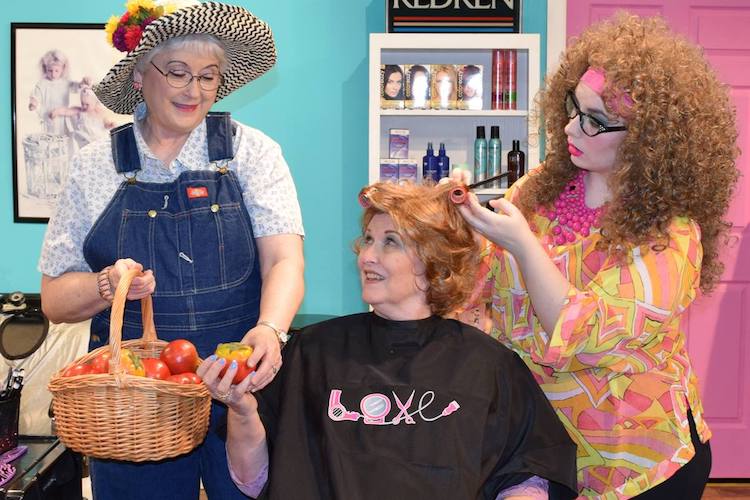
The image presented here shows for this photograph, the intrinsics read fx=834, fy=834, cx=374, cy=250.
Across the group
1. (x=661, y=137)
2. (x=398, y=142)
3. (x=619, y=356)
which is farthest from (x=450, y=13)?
(x=619, y=356)

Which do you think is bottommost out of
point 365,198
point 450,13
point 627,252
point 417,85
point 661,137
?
point 627,252

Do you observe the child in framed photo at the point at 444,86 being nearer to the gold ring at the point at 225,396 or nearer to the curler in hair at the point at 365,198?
the curler in hair at the point at 365,198

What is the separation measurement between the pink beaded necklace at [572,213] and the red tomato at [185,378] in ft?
2.63

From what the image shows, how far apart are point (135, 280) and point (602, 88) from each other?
98 cm

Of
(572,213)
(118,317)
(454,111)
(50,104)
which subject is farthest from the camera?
(50,104)

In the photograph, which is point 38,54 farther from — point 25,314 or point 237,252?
point 237,252

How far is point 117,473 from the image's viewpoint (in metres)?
1.72

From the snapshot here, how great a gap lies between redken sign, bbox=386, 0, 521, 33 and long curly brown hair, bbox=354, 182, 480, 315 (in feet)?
6.93

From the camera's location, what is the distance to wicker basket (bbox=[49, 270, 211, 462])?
1455 mm

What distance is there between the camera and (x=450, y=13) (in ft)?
12.3

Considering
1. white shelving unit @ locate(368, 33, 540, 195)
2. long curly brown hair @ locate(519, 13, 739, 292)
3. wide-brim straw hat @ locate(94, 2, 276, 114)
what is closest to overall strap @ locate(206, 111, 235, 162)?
wide-brim straw hat @ locate(94, 2, 276, 114)

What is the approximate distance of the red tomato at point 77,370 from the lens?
1.54m

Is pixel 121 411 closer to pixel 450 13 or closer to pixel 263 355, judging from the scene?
pixel 263 355

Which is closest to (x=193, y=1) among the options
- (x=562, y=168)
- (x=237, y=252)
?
(x=237, y=252)
